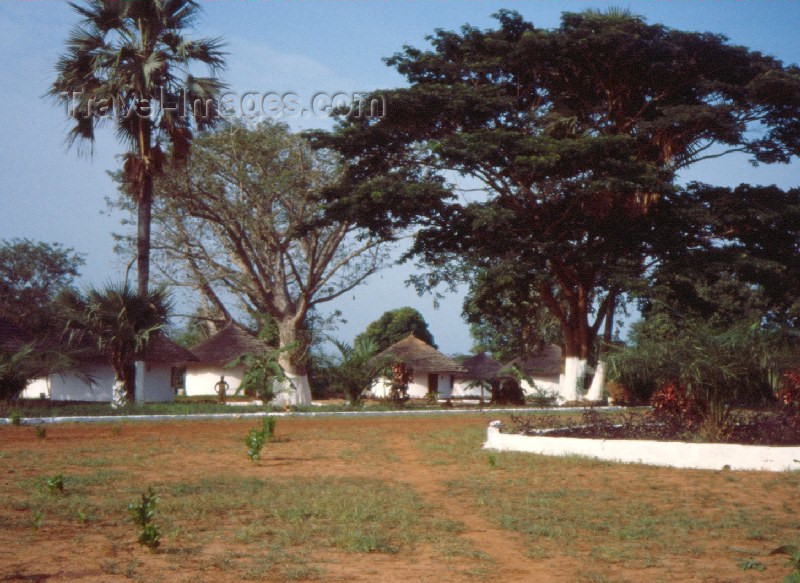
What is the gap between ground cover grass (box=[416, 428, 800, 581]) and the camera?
24.3 ft

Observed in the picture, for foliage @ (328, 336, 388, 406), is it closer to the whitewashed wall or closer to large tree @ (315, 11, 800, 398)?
large tree @ (315, 11, 800, 398)

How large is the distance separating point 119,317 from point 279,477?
1391cm

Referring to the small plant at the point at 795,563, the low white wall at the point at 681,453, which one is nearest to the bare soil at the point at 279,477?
the low white wall at the point at 681,453

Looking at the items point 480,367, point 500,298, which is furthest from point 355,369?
point 480,367

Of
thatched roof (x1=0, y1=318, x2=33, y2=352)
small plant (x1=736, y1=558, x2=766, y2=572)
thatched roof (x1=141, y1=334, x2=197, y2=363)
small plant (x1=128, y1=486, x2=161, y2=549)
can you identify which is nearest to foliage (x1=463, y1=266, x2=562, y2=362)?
thatched roof (x1=141, y1=334, x2=197, y2=363)

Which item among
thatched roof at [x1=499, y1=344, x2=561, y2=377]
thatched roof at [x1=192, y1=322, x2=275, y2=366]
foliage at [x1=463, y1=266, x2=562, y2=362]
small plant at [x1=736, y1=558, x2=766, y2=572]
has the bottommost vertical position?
small plant at [x1=736, y1=558, x2=766, y2=572]

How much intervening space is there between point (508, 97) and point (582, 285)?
663 cm

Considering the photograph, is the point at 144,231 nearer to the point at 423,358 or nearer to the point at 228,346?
the point at 228,346

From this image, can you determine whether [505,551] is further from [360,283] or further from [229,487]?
[360,283]

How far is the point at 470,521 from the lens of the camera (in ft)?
29.6

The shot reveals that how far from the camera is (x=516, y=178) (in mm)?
28109

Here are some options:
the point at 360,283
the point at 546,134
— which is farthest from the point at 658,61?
the point at 360,283

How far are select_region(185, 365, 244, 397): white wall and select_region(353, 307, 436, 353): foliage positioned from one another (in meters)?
22.4

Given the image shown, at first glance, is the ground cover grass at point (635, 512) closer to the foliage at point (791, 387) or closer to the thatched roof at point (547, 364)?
the foliage at point (791, 387)
